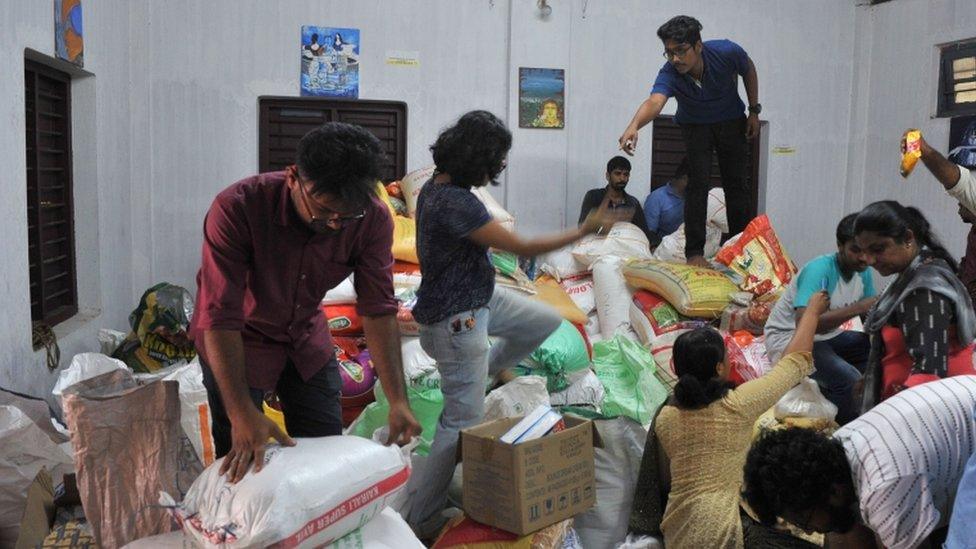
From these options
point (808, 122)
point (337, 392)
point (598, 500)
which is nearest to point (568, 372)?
point (598, 500)

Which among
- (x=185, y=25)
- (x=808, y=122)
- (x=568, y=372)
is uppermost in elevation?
(x=185, y=25)

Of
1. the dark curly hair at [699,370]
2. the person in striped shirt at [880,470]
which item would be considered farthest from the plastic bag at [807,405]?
the person in striped shirt at [880,470]

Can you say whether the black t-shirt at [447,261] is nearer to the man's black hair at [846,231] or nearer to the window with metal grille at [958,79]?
the man's black hair at [846,231]

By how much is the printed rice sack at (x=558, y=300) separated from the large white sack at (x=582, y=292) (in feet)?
0.38

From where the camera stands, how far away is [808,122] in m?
6.75

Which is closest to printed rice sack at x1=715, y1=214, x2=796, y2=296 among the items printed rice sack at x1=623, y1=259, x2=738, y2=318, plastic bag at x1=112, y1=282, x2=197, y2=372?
printed rice sack at x1=623, y1=259, x2=738, y2=318

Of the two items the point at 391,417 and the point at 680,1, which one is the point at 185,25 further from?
the point at 391,417

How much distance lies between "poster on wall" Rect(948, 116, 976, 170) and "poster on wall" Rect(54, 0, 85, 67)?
201 inches

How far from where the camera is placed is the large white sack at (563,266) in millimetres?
5441

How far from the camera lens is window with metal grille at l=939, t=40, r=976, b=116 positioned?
5.96 meters

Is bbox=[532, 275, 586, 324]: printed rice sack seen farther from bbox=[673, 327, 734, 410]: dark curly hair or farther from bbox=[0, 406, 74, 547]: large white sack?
bbox=[0, 406, 74, 547]: large white sack

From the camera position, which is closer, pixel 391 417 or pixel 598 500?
pixel 391 417

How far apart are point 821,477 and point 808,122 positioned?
5.24 meters

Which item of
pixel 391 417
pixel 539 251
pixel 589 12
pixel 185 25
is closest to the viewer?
pixel 391 417
